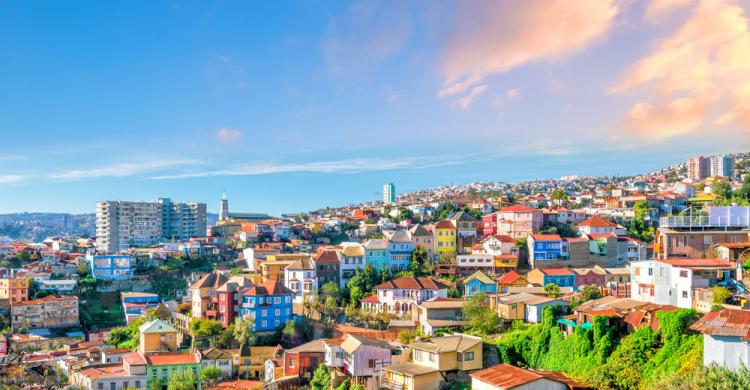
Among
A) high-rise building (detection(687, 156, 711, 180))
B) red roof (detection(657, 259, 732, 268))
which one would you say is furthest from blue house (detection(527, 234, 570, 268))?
high-rise building (detection(687, 156, 711, 180))

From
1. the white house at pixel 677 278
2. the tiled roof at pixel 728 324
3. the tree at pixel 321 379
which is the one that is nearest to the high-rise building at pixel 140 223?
the tree at pixel 321 379

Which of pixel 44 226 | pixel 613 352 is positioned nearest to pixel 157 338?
pixel 613 352

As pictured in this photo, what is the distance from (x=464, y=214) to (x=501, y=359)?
78.6ft

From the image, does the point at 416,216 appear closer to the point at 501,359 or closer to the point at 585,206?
the point at 585,206

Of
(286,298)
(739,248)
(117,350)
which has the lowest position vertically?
(117,350)

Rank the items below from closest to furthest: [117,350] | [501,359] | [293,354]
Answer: [501,359]
[293,354]
[117,350]

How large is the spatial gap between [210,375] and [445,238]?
750 inches

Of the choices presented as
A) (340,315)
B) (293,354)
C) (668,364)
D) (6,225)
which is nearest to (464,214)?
(340,315)

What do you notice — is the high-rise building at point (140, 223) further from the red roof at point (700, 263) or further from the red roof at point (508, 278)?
the red roof at point (700, 263)

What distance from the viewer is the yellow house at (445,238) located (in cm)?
4544

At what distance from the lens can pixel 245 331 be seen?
34812 mm

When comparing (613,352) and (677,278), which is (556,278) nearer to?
(677,278)

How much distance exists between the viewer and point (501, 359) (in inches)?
1029

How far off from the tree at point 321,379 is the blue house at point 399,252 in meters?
14.5
